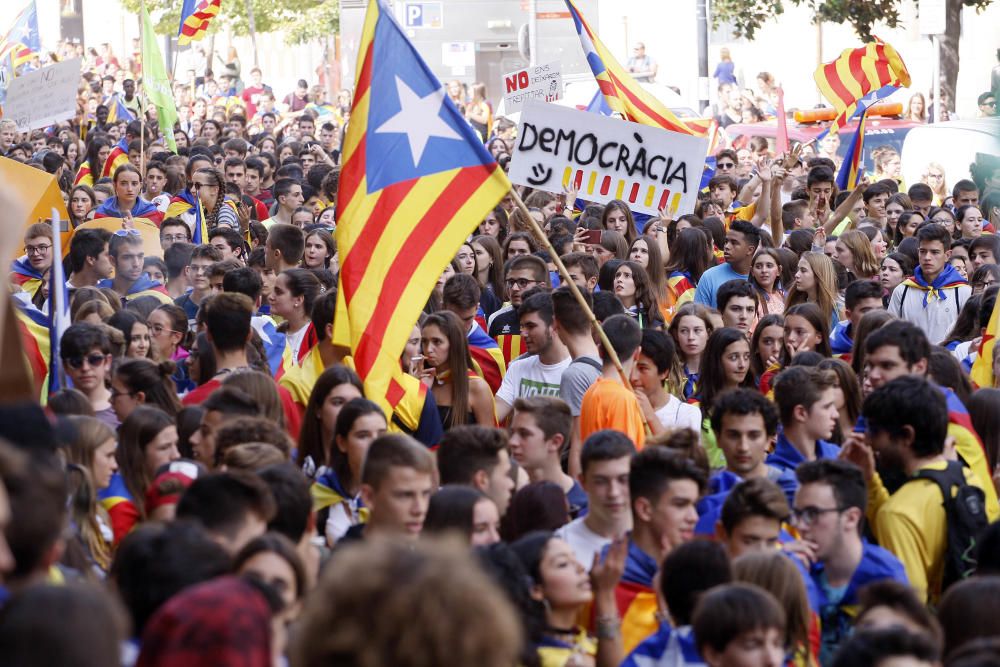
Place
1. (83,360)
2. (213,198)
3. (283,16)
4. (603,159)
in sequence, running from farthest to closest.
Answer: (283,16) → (213,198) → (603,159) → (83,360)

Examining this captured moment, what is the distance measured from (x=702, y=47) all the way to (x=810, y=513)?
24.1 m

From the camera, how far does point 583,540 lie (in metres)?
5.58

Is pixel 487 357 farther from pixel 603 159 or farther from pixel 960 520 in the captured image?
pixel 960 520

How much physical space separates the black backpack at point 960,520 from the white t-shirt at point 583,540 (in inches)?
48.3

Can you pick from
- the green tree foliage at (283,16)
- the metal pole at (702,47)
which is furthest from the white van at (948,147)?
the green tree foliage at (283,16)

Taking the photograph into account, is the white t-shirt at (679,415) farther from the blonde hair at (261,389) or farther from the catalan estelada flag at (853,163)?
the catalan estelada flag at (853,163)

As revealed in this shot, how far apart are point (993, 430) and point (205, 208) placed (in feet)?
29.7

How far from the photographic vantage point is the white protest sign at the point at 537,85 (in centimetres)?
1692

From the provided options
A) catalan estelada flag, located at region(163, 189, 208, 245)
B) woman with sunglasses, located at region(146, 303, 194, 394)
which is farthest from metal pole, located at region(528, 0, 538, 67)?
woman with sunglasses, located at region(146, 303, 194, 394)

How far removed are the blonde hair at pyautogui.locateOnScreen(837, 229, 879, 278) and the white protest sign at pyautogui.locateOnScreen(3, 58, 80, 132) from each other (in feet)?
26.2

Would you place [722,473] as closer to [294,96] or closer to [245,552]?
[245,552]

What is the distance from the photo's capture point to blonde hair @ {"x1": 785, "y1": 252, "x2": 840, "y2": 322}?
10.1 metres

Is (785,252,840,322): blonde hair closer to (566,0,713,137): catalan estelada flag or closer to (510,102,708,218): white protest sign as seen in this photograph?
(510,102,708,218): white protest sign

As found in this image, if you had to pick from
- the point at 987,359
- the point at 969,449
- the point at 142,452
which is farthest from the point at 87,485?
the point at 987,359
